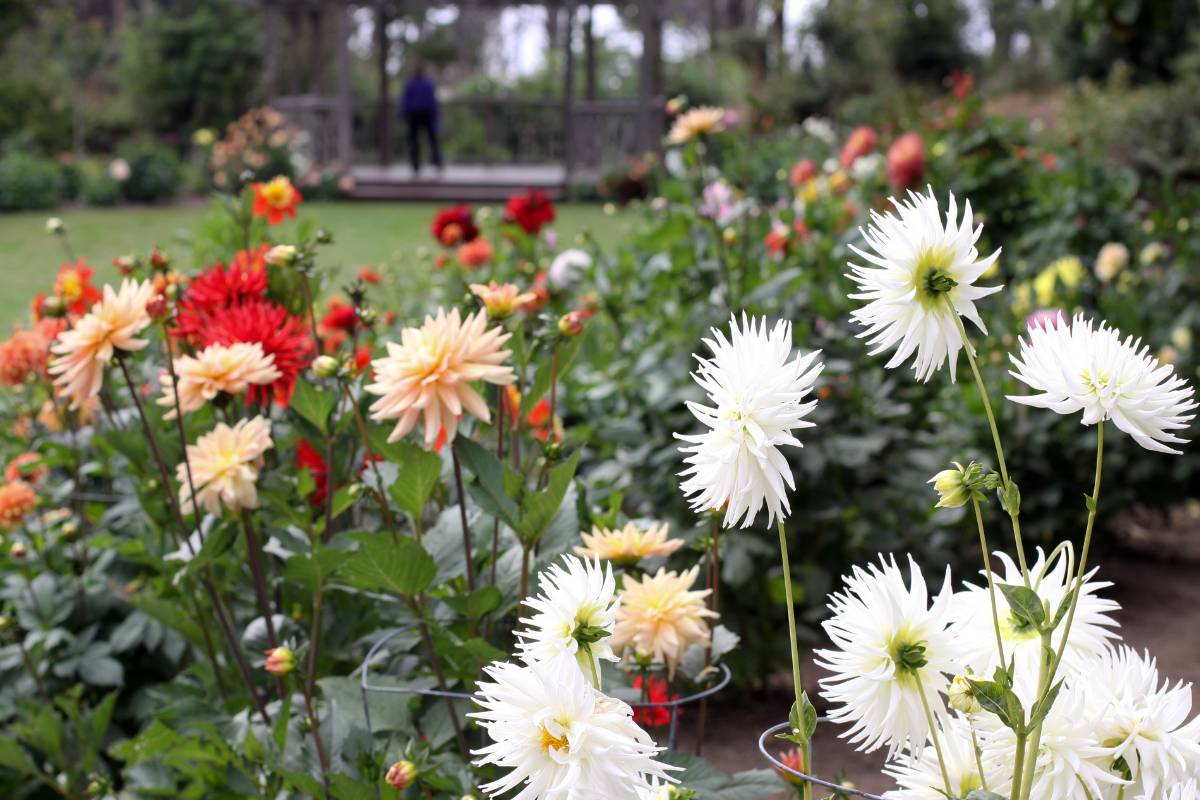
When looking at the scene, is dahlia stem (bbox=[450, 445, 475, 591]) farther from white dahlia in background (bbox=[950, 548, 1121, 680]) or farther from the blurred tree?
the blurred tree

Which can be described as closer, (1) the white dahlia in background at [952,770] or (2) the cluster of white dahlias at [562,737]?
(2) the cluster of white dahlias at [562,737]

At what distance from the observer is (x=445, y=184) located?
14867 mm

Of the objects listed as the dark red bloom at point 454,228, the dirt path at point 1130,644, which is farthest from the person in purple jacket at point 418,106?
the dirt path at point 1130,644

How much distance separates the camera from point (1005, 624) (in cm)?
75

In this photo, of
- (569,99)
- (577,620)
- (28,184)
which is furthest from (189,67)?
(577,620)

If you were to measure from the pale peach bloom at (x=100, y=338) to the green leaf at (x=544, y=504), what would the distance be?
1.55ft

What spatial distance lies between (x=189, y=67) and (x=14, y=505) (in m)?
17.2

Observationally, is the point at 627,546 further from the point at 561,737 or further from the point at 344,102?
the point at 344,102

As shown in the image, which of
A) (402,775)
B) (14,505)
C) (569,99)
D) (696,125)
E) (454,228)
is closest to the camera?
(402,775)

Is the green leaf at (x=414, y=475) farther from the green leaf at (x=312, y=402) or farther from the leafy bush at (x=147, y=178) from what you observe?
the leafy bush at (x=147, y=178)

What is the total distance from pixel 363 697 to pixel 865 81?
16.8 m

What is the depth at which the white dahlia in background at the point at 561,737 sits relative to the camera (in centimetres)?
62

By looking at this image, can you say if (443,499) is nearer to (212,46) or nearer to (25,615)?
(25,615)

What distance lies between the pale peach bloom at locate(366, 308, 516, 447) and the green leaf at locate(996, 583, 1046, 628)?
0.51 meters
